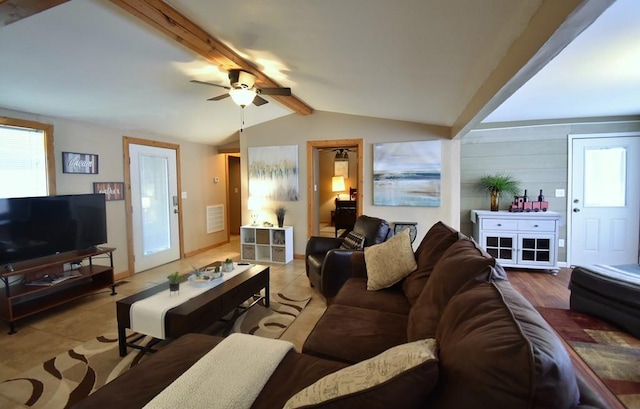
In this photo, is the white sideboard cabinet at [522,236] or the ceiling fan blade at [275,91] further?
the white sideboard cabinet at [522,236]

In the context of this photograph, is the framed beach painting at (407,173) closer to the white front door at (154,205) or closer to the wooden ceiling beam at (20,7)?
the white front door at (154,205)

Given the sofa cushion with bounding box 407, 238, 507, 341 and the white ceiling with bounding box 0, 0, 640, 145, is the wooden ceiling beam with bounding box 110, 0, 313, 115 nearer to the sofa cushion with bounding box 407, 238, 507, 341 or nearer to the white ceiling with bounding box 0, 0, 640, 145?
the white ceiling with bounding box 0, 0, 640, 145

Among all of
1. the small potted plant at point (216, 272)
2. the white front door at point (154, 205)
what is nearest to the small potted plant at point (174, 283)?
the small potted plant at point (216, 272)

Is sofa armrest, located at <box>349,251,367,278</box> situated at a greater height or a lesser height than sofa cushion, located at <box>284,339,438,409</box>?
lesser

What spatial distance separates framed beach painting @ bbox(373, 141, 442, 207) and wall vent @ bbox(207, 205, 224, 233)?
335 cm

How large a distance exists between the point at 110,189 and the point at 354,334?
4056 millimetres

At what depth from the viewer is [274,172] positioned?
17.0 ft

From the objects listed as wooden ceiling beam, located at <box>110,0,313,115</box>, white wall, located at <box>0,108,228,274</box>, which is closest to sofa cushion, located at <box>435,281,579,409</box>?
wooden ceiling beam, located at <box>110,0,313,115</box>

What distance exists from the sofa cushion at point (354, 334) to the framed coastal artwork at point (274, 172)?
335 centimetres

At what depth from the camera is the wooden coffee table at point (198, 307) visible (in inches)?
A: 82.0

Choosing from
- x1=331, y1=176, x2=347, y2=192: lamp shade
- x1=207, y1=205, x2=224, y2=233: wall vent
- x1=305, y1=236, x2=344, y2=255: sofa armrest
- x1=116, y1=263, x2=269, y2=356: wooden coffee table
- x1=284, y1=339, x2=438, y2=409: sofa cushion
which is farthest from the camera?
x1=331, y1=176, x2=347, y2=192: lamp shade

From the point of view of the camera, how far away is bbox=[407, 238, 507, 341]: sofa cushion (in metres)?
1.37

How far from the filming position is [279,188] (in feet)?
17.0

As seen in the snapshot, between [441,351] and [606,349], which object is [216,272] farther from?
[606,349]
